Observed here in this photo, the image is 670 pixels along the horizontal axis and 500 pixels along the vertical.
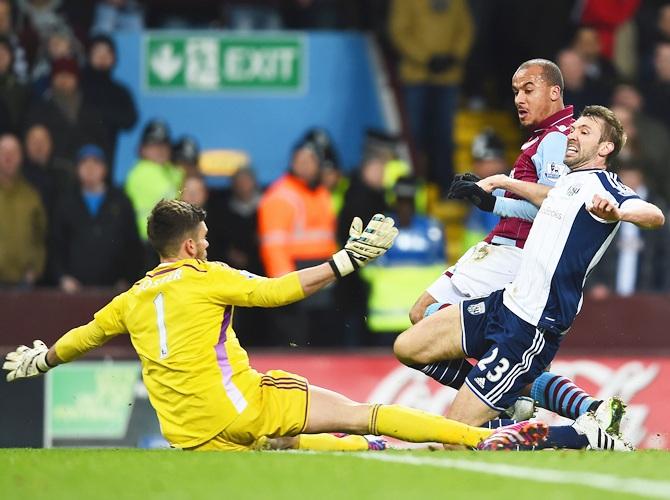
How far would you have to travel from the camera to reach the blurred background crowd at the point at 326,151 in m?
13.0

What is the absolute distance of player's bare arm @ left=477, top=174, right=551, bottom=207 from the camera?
27.9 feet

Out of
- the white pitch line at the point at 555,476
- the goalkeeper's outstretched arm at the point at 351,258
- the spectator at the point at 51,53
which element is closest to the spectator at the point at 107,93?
the spectator at the point at 51,53

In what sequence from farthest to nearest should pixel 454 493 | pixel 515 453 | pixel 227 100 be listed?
pixel 227 100, pixel 515 453, pixel 454 493

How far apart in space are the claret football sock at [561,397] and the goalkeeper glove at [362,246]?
1.53 m

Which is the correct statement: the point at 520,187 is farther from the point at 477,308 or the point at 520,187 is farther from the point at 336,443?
the point at 336,443

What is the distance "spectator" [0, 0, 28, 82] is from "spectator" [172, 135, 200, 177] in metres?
1.73

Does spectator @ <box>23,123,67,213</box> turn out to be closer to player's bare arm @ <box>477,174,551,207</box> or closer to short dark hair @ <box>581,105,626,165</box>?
player's bare arm @ <box>477,174,551,207</box>

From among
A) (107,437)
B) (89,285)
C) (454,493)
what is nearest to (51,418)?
(107,437)

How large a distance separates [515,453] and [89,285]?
6.28 metres

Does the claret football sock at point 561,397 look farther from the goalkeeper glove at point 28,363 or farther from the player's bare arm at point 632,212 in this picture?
the goalkeeper glove at point 28,363

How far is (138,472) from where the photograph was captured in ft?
23.3

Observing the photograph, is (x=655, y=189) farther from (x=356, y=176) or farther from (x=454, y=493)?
(x=454, y=493)

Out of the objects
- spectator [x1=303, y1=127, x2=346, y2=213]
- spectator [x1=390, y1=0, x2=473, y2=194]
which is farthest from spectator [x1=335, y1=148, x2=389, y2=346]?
spectator [x1=390, y1=0, x2=473, y2=194]

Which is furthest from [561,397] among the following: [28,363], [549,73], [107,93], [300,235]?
[107,93]
